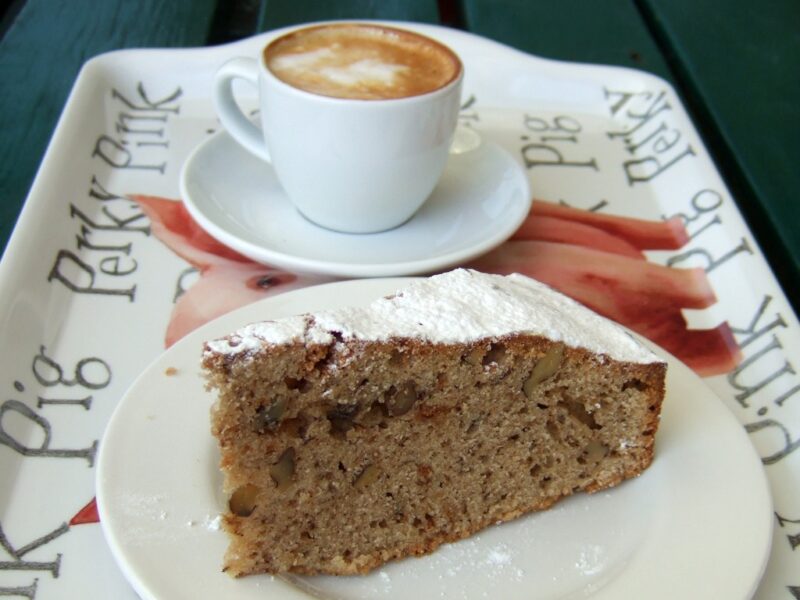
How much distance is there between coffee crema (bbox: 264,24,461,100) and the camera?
4.38 feet

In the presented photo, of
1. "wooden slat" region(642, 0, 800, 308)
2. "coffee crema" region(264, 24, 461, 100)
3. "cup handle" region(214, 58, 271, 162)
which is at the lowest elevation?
"wooden slat" region(642, 0, 800, 308)

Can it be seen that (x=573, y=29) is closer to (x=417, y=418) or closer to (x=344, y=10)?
(x=344, y=10)

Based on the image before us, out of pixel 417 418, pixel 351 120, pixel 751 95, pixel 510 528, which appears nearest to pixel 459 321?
pixel 417 418

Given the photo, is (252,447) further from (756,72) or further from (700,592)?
(756,72)

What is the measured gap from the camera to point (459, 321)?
921 millimetres

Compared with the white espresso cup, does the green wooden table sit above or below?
below

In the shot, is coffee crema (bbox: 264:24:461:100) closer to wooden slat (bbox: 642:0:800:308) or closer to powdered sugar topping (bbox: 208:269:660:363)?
powdered sugar topping (bbox: 208:269:660:363)

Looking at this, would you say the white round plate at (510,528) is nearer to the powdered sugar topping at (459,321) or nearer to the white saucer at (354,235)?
the powdered sugar topping at (459,321)

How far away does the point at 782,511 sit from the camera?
977mm

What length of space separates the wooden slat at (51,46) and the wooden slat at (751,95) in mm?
1222

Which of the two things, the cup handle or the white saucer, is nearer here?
the white saucer

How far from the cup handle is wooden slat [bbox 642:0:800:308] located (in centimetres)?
98

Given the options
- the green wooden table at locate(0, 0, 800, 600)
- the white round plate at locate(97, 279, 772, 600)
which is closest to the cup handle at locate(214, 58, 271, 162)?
the green wooden table at locate(0, 0, 800, 600)

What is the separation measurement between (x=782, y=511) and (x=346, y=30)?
1055 millimetres
